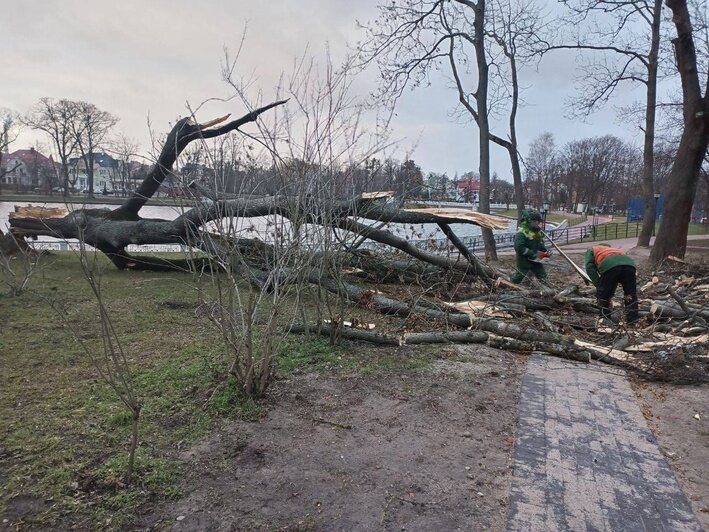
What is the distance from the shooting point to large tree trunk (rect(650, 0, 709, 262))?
12570mm

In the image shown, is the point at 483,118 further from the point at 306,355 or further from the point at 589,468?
the point at 589,468

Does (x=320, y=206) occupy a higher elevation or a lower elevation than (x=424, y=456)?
higher

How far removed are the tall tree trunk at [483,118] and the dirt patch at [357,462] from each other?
11290 millimetres

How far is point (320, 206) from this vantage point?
15.6ft

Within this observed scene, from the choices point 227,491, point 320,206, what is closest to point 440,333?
point 320,206

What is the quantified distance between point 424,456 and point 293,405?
1159 mm

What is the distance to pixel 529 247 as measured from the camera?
848 centimetres

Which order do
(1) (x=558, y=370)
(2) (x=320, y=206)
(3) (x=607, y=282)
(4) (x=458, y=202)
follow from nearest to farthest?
(2) (x=320, y=206) < (1) (x=558, y=370) < (3) (x=607, y=282) < (4) (x=458, y=202)

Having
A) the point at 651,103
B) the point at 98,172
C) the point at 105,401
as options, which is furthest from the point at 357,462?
the point at 651,103

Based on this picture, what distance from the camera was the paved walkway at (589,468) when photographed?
2.65 meters

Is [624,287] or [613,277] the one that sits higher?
[613,277]

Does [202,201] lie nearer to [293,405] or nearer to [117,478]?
[293,405]

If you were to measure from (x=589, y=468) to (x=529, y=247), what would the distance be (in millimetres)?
5739

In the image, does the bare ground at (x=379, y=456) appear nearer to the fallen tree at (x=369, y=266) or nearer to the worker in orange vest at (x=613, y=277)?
the fallen tree at (x=369, y=266)
